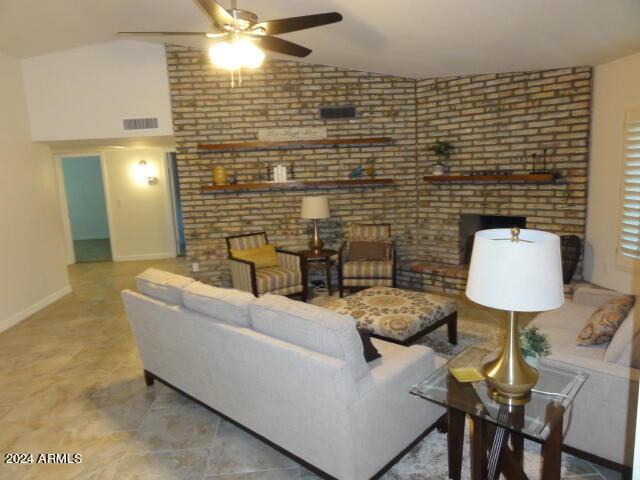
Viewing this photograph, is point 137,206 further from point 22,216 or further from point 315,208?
point 315,208

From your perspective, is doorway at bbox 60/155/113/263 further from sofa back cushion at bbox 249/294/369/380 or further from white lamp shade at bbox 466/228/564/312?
white lamp shade at bbox 466/228/564/312

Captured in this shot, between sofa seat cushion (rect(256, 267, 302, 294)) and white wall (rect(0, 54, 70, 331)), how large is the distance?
2801 millimetres

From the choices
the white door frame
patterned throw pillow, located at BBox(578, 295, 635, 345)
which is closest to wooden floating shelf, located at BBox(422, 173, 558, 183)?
patterned throw pillow, located at BBox(578, 295, 635, 345)

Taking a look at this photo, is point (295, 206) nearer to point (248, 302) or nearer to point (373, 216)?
point (373, 216)

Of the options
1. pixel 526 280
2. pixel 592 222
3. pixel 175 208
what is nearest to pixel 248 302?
pixel 526 280

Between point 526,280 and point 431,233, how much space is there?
451cm

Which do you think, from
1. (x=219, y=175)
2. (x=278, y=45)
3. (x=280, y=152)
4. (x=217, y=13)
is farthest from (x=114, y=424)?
(x=280, y=152)

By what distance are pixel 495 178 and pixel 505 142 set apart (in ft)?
1.53

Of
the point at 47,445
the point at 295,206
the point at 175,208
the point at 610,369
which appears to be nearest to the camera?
the point at 610,369

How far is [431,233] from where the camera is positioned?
6.01 metres

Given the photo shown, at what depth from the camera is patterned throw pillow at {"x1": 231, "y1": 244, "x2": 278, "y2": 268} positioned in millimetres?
5227

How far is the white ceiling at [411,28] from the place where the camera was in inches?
135

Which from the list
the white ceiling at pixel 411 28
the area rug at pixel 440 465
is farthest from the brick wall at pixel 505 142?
the area rug at pixel 440 465

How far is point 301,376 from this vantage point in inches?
81.6
